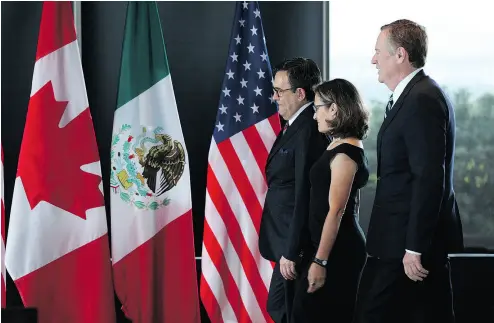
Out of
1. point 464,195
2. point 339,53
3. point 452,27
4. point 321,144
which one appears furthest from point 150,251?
point 452,27

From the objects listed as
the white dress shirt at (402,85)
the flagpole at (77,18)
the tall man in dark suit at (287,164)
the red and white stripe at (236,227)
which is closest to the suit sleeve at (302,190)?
the tall man in dark suit at (287,164)

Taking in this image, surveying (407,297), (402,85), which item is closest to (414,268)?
(407,297)

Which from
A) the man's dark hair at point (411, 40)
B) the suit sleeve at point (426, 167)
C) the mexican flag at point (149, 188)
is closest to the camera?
the suit sleeve at point (426, 167)

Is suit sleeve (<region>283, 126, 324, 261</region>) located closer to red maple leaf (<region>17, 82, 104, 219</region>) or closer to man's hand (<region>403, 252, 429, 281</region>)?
man's hand (<region>403, 252, 429, 281</region>)

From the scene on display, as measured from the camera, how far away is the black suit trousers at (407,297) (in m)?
2.14

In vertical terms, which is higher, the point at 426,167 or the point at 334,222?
the point at 426,167

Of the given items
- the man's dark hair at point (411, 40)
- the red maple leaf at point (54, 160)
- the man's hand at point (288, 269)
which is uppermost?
the man's dark hair at point (411, 40)

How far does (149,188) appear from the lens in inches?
137

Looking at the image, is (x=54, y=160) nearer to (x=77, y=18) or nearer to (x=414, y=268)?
(x=77, y=18)

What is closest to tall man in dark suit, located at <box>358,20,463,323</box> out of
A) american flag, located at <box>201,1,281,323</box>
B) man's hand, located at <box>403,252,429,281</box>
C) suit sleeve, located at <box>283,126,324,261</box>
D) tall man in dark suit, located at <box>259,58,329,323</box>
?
man's hand, located at <box>403,252,429,281</box>

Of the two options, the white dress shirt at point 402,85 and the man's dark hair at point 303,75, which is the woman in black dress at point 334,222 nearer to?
the white dress shirt at point 402,85

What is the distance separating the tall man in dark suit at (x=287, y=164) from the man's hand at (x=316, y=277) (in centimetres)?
14

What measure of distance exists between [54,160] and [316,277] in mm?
1516

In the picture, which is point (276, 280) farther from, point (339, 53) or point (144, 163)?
point (339, 53)
